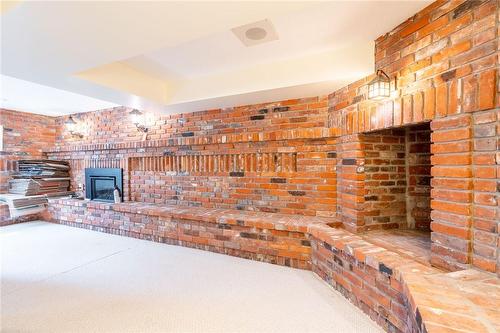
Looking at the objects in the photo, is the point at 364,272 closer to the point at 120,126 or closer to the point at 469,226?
the point at 469,226

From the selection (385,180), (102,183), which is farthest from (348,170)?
(102,183)

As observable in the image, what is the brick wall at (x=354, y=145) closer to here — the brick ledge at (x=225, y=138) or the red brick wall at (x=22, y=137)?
the brick ledge at (x=225, y=138)

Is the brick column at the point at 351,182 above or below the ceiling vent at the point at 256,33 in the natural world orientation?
below

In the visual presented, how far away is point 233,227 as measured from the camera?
3055 millimetres

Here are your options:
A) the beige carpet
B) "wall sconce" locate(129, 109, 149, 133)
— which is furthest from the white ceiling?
the beige carpet

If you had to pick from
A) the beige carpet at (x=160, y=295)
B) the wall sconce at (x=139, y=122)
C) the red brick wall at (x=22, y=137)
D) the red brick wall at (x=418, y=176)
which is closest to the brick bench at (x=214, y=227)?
the beige carpet at (x=160, y=295)

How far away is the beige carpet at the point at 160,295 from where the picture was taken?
1.77 m

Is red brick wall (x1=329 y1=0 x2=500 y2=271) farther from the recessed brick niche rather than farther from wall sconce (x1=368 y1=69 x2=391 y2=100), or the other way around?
the recessed brick niche

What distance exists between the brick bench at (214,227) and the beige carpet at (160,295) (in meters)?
0.15

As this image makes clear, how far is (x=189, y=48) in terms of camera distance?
2.38 m

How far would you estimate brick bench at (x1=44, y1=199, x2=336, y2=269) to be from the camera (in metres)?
2.73

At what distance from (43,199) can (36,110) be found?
5.92 feet

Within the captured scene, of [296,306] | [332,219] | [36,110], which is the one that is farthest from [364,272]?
Result: [36,110]

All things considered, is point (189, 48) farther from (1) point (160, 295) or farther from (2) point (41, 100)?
(2) point (41, 100)
